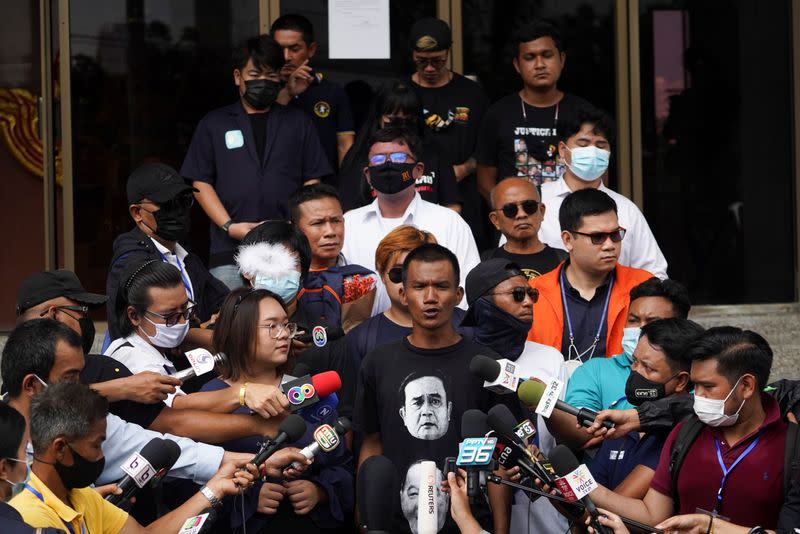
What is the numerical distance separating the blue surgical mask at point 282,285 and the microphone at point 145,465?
1951 millimetres

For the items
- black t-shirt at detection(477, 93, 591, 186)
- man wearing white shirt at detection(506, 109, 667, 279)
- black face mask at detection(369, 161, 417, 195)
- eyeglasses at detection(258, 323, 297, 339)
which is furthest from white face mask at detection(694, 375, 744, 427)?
black t-shirt at detection(477, 93, 591, 186)

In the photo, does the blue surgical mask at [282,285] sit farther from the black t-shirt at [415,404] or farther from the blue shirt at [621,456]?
the blue shirt at [621,456]

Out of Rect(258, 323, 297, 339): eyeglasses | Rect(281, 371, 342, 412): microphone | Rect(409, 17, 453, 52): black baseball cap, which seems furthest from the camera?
Rect(409, 17, 453, 52): black baseball cap

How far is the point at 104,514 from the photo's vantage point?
209 inches

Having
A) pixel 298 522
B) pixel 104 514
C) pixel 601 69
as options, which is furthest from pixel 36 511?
pixel 601 69

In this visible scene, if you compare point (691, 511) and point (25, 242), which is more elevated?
point (25, 242)

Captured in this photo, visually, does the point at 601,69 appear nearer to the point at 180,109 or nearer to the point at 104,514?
the point at 180,109

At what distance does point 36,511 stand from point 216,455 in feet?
4.15

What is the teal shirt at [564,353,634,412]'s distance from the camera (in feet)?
22.1

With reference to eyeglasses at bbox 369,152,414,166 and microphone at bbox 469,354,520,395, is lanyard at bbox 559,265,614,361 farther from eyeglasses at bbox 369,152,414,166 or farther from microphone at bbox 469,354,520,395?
microphone at bbox 469,354,520,395

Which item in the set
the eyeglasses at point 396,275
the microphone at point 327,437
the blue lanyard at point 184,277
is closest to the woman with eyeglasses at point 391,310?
the eyeglasses at point 396,275

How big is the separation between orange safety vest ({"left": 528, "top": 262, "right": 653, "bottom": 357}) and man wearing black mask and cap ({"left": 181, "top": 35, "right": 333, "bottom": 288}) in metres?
2.13

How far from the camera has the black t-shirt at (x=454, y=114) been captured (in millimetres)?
9570

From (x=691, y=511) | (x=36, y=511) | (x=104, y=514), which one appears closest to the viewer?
(x=36, y=511)
